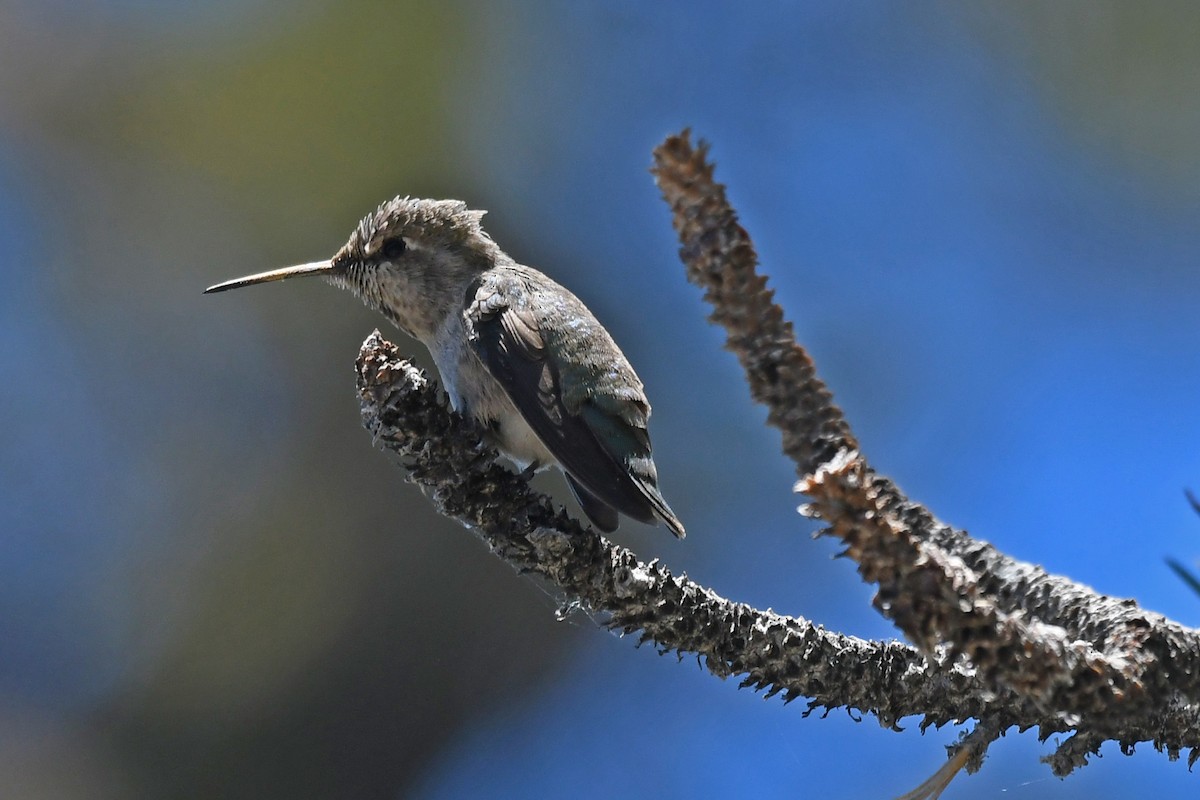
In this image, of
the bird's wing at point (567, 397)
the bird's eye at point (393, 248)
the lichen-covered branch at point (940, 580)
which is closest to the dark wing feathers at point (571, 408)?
the bird's wing at point (567, 397)

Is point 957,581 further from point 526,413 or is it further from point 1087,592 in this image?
point 526,413

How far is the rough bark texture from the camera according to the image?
1.31m

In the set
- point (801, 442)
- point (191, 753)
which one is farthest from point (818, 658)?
point (191, 753)

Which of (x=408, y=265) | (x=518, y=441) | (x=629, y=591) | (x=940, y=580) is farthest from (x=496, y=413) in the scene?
(x=940, y=580)

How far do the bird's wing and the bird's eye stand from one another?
313 millimetres

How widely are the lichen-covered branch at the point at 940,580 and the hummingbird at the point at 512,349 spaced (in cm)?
68

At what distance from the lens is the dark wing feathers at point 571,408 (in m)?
2.26

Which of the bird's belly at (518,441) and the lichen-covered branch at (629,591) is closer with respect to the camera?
the lichen-covered branch at (629,591)

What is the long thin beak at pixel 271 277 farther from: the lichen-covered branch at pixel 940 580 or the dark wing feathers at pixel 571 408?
the lichen-covered branch at pixel 940 580

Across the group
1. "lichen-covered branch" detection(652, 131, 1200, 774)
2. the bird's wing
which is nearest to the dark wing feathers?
the bird's wing

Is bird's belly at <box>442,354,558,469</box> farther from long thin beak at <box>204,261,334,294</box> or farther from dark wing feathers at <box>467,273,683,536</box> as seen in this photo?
long thin beak at <box>204,261,334,294</box>

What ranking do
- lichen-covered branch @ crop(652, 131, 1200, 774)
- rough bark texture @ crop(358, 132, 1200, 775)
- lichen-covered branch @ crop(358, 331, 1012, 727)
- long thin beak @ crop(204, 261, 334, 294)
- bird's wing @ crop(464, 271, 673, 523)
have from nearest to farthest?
lichen-covered branch @ crop(652, 131, 1200, 774)
rough bark texture @ crop(358, 132, 1200, 775)
lichen-covered branch @ crop(358, 331, 1012, 727)
bird's wing @ crop(464, 271, 673, 523)
long thin beak @ crop(204, 261, 334, 294)

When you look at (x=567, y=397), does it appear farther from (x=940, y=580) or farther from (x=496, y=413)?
(x=940, y=580)

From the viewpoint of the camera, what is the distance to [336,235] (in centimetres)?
446
